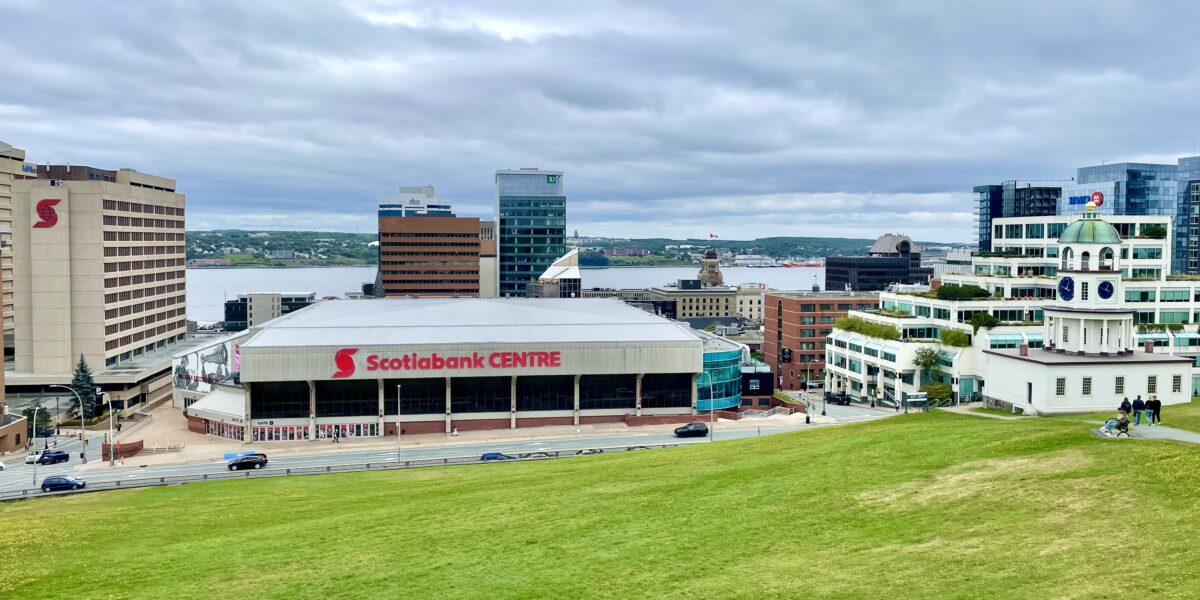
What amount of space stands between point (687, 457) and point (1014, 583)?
30.8 m

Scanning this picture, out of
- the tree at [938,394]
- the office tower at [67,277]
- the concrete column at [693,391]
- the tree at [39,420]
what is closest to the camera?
the tree at [39,420]

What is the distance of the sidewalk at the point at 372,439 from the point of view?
94000 mm

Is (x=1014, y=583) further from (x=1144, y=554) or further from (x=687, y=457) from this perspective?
(x=687, y=457)

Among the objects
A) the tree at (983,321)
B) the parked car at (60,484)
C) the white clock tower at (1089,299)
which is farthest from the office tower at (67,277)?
the white clock tower at (1089,299)

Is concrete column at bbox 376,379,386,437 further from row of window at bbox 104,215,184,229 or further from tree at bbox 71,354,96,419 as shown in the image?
row of window at bbox 104,215,184,229

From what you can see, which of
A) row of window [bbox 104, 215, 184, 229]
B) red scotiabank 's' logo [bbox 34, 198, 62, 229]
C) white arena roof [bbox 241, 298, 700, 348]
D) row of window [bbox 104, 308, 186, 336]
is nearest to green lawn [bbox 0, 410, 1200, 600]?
white arena roof [bbox 241, 298, 700, 348]

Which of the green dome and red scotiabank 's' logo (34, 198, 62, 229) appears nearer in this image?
the green dome

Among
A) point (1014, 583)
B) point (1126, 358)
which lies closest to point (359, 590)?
point (1014, 583)

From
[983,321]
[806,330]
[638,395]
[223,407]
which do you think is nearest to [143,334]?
[223,407]

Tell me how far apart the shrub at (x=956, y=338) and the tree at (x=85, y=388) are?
108 metres

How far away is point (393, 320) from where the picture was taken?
397 feet

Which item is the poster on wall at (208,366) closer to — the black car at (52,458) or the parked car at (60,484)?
the black car at (52,458)

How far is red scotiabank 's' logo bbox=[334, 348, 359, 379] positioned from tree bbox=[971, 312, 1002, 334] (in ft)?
239

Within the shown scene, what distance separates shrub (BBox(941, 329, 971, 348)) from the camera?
10962 cm
